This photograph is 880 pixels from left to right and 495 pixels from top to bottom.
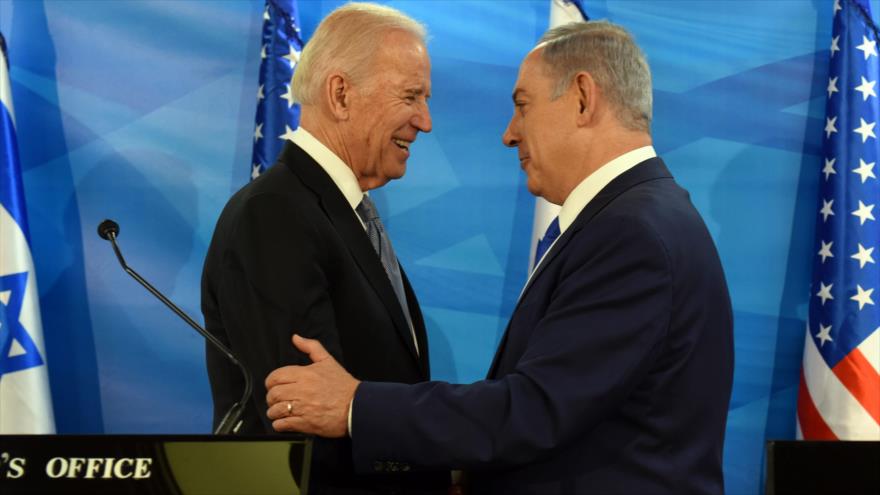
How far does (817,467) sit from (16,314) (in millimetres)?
2811

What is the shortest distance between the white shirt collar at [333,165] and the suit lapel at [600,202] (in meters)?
0.50

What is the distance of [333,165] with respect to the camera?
222cm

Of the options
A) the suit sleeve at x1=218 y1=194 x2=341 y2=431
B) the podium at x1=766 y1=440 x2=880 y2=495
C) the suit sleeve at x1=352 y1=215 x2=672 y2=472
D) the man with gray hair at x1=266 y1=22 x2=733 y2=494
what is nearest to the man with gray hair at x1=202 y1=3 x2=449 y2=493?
the suit sleeve at x1=218 y1=194 x2=341 y2=431

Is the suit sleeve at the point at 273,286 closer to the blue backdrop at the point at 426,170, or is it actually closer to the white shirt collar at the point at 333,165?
the white shirt collar at the point at 333,165

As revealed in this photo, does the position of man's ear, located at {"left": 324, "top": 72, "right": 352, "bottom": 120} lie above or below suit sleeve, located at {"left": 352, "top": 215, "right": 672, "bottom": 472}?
above

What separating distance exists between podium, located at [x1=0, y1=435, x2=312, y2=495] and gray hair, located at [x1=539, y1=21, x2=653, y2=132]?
1.00 meters

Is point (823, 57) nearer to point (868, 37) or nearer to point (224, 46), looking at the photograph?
point (868, 37)

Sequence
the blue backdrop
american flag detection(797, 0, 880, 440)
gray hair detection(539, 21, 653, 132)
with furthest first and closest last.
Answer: the blue backdrop, american flag detection(797, 0, 880, 440), gray hair detection(539, 21, 653, 132)

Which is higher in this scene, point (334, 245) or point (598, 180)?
point (598, 180)

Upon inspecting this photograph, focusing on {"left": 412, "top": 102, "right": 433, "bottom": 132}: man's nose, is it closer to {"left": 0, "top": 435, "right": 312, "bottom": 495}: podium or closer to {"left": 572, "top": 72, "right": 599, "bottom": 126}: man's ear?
{"left": 572, "top": 72, "right": 599, "bottom": 126}: man's ear

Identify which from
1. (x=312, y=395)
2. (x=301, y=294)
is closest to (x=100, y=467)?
(x=312, y=395)

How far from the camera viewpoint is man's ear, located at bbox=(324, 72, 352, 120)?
89.1 inches

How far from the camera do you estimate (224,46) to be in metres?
3.95

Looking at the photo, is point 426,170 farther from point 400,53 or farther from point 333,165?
point 333,165
